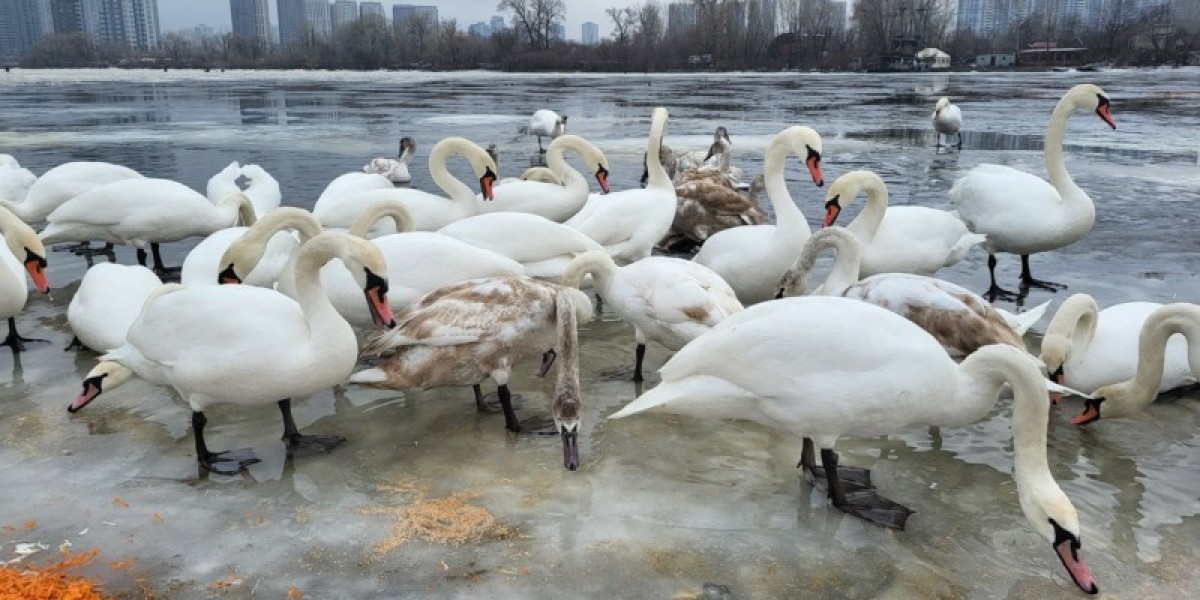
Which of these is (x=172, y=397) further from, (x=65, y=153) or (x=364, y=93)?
(x=364, y=93)

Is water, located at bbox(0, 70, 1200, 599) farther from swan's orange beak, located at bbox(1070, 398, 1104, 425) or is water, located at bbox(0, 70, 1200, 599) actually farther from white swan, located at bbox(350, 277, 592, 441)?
white swan, located at bbox(350, 277, 592, 441)

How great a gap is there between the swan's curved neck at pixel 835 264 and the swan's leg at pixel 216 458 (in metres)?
3.41

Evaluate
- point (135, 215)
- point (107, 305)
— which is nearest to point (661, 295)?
point (107, 305)

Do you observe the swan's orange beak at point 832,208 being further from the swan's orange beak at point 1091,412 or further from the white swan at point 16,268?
the white swan at point 16,268

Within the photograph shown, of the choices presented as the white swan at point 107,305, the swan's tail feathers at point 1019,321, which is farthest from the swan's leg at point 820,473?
the white swan at point 107,305

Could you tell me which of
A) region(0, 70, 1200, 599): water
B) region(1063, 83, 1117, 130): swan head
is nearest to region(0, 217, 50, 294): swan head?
region(0, 70, 1200, 599): water

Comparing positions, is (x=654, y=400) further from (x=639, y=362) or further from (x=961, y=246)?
(x=961, y=246)

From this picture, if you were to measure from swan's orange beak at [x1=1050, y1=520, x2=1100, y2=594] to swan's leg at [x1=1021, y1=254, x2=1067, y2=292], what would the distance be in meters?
5.10

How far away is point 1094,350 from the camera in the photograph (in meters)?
5.30

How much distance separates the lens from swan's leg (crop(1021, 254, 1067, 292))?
804cm

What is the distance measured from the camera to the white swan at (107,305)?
5977 millimetres

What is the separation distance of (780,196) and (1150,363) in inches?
121

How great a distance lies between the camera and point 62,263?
948cm

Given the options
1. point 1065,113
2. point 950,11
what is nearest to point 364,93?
point 1065,113
